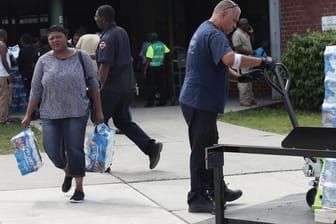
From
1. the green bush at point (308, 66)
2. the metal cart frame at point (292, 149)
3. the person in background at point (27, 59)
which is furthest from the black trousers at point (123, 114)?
the person in background at point (27, 59)

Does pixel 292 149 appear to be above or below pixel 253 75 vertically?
below

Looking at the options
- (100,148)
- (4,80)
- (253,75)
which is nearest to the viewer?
(253,75)

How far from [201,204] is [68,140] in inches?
57.5

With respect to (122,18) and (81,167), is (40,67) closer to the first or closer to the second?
(81,167)

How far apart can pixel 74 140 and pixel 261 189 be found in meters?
2.00

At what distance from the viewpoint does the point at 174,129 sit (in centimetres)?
1234

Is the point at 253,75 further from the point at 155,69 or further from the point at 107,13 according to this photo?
the point at 155,69

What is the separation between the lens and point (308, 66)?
1354cm

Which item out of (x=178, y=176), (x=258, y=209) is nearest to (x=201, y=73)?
(x=258, y=209)

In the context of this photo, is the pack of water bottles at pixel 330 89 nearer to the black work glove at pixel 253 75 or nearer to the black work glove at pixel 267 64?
the black work glove at pixel 267 64

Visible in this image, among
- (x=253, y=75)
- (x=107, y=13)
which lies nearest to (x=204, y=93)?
(x=253, y=75)

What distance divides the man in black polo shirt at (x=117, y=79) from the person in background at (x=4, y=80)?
5090 mm

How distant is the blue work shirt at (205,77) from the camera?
6.28 metres

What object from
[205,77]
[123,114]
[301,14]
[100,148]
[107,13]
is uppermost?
[107,13]
